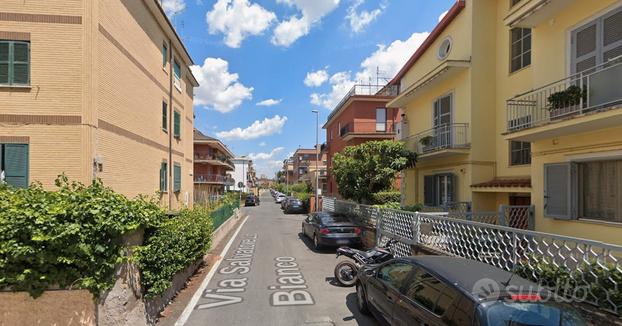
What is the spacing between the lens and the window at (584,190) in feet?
21.7

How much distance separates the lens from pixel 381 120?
27.3 metres

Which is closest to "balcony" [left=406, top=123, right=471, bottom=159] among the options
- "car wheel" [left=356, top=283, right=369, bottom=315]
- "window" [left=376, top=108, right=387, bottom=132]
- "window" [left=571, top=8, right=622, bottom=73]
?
"window" [left=571, top=8, right=622, bottom=73]

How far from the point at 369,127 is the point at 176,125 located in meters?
15.6

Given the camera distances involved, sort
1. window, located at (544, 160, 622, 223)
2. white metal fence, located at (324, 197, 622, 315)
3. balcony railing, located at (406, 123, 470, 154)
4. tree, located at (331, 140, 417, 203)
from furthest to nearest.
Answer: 1. tree, located at (331, 140, 417, 203)
2. balcony railing, located at (406, 123, 470, 154)
3. window, located at (544, 160, 622, 223)
4. white metal fence, located at (324, 197, 622, 315)

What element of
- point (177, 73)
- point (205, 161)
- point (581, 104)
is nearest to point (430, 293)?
point (581, 104)

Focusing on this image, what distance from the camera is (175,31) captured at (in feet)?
49.3

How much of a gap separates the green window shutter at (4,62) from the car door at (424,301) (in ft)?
33.5

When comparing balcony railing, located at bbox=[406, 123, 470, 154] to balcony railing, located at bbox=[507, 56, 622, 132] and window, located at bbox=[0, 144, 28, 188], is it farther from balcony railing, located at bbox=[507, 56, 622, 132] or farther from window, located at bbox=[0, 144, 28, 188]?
window, located at bbox=[0, 144, 28, 188]

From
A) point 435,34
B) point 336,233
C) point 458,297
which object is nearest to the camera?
point 458,297

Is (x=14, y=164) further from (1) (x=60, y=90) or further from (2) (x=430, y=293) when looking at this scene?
(2) (x=430, y=293)

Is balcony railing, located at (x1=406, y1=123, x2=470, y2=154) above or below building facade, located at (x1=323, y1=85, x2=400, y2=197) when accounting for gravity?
below

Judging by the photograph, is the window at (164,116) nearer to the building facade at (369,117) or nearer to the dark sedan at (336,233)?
the dark sedan at (336,233)

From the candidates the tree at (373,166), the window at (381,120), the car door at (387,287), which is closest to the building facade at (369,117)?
the window at (381,120)

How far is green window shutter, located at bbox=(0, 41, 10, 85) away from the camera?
8.06m
